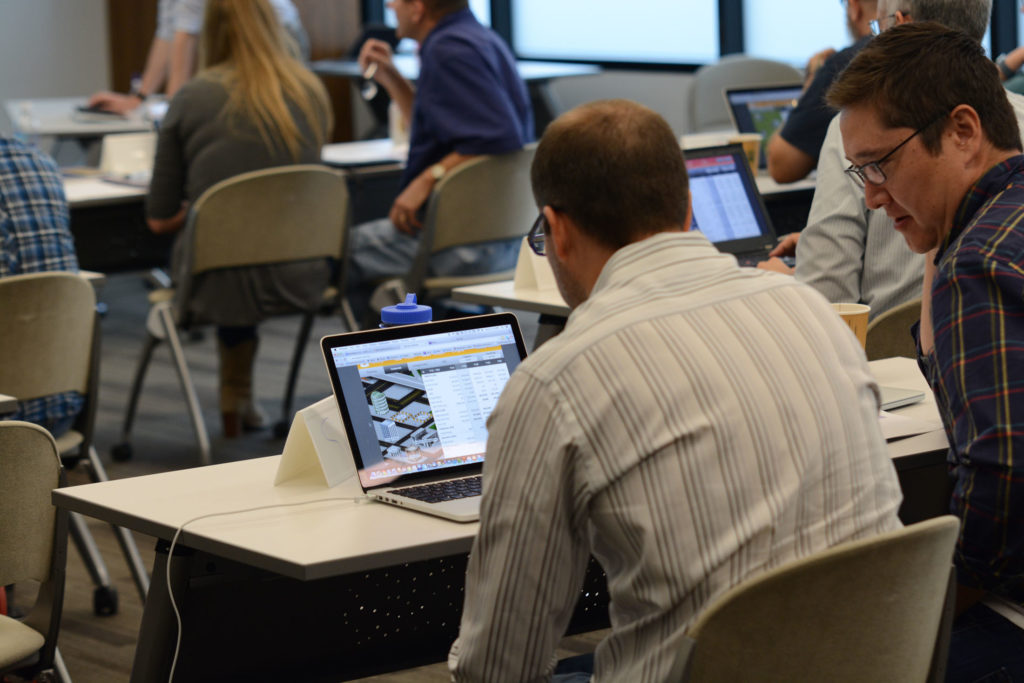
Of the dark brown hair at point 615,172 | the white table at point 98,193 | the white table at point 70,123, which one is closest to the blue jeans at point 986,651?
the dark brown hair at point 615,172

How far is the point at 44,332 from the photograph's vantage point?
287 cm

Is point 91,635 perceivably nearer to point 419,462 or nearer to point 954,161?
point 419,462

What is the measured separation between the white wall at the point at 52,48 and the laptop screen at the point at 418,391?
26.3ft

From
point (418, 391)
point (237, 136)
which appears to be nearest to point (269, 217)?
point (237, 136)

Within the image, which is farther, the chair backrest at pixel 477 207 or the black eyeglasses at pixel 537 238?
the chair backrest at pixel 477 207

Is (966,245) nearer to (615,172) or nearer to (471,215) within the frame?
(615,172)

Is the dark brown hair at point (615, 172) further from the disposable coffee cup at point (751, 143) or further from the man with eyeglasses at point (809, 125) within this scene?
the disposable coffee cup at point (751, 143)

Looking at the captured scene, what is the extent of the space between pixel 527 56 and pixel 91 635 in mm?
6511

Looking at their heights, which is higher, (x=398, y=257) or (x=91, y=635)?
(x=398, y=257)

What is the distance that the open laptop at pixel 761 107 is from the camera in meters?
4.38

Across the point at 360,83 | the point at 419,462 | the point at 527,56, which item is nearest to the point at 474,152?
the point at 419,462

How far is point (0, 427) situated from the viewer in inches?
71.9

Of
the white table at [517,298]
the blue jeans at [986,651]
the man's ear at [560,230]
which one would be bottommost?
the blue jeans at [986,651]

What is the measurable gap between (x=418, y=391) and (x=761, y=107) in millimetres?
2900
